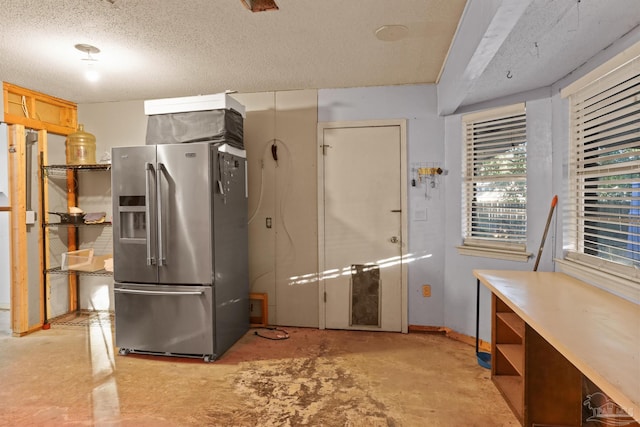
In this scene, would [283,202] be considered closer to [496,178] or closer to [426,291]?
[426,291]

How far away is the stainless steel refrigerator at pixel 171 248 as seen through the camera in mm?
2855

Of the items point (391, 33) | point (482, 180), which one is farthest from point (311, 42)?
point (482, 180)

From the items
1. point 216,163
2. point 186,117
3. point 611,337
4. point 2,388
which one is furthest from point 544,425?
point 2,388

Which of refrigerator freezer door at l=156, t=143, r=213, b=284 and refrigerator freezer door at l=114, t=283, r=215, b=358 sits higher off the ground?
refrigerator freezer door at l=156, t=143, r=213, b=284

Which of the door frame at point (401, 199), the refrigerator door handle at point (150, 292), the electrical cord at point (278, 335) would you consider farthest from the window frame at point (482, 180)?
the refrigerator door handle at point (150, 292)

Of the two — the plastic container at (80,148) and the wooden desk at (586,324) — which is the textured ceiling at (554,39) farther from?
the plastic container at (80,148)

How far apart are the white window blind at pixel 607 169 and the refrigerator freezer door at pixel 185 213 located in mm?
2711

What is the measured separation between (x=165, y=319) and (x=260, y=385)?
102 centimetres

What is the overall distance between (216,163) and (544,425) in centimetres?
283

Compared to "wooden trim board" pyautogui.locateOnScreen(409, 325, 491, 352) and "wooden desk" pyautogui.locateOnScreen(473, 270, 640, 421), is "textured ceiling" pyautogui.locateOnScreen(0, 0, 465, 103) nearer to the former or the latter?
"wooden desk" pyautogui.locateOnScreen(473, 270, 640, 421)

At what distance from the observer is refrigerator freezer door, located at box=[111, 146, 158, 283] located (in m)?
2.89

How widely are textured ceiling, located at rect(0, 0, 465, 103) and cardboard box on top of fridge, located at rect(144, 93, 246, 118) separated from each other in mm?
271

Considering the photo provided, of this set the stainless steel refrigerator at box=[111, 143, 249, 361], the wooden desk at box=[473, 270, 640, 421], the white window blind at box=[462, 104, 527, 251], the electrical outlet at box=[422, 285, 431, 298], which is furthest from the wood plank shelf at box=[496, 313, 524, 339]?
the stainless steel refrigerator at box=[111, 143, 249, 361]

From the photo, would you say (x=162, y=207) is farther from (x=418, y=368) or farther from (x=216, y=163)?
(x=418, y=368)
